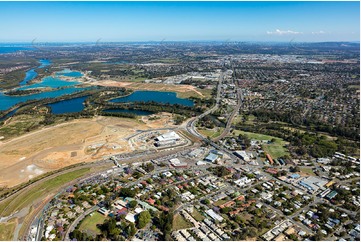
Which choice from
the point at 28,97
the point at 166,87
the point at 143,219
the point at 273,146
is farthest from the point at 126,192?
the point at 28,97

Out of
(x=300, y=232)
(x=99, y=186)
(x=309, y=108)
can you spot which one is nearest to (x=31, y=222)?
(x=99, y=186)

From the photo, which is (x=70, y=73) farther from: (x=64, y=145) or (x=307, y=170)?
(x=307, y=170)

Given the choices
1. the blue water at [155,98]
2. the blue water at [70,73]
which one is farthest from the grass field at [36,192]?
the blue water at [70,73]

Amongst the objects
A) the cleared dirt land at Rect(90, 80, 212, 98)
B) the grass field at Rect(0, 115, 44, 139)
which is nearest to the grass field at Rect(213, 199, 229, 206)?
the grass field at Rect(0, 115, 44, 139)

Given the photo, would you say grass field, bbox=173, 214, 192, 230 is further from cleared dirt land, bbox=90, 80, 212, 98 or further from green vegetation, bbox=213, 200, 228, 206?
cleared dirt land, bbox=90, 80, 212, 98

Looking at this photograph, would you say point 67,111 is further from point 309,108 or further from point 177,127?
point 309,108

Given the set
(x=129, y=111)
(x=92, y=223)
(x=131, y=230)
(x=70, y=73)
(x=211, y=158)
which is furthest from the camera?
(x=70, y=73)

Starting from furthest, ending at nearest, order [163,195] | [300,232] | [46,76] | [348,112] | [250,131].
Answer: [46,76], [348,112], [250,131], [163,195], [300,232]
